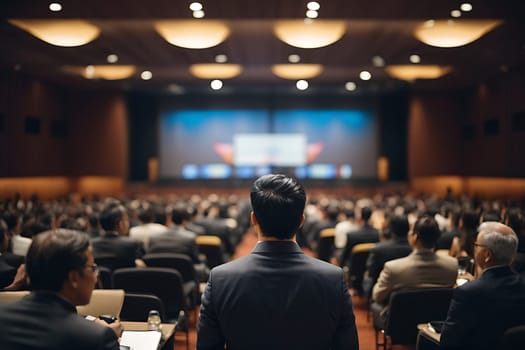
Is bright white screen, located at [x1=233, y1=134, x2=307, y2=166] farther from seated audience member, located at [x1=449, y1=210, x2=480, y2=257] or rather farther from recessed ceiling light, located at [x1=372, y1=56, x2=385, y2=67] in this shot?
seated audience member, located at [x1=449, y1=210, x2=480, y2=257]

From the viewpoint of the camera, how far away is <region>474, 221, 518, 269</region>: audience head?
2781 mm

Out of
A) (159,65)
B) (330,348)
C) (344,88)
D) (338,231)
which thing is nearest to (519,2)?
(338,231)

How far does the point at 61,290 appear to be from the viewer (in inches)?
68.1

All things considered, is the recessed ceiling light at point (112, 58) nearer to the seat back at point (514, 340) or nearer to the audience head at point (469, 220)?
the audience head at point (469, 220)

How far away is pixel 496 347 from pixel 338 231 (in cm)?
492

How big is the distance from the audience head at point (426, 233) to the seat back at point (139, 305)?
6.30ft

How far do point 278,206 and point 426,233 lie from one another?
8.07 ft

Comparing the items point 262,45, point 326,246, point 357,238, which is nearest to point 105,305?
point 357,238

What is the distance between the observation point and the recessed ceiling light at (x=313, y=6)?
838 centimetres

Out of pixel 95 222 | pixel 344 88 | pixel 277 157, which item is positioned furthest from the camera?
pixel 277 157

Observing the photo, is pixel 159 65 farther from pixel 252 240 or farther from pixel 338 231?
pixel 338 231

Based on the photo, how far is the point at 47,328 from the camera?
64.7 inches

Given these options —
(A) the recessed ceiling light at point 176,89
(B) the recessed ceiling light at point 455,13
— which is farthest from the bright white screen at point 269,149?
(B) the recessed ceiling light at point 455,13

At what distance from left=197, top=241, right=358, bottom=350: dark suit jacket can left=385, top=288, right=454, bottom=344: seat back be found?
6.44 ft
